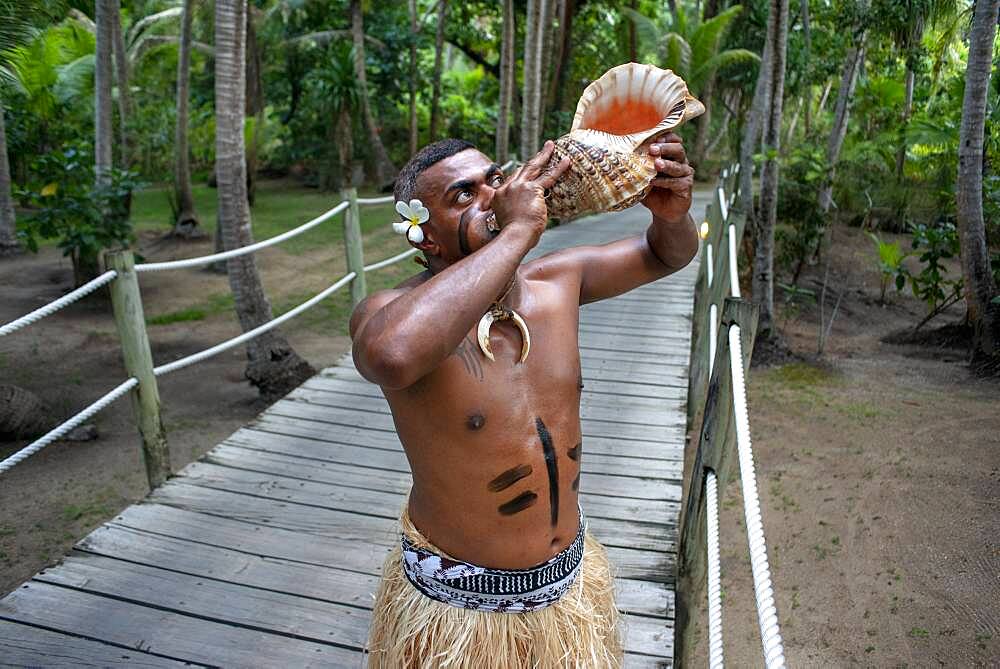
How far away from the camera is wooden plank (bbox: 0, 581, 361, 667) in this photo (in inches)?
88.3

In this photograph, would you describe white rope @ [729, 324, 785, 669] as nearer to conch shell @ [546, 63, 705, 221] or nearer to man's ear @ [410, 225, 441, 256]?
conch shell @ [546, 63, 705, 221]

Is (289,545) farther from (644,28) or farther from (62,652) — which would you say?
(644,28)

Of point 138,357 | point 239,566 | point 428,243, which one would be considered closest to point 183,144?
point 138,357

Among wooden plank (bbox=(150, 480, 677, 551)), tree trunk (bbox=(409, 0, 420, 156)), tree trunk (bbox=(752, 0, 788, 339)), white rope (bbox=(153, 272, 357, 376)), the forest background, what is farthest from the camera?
tree trunk (bbox=(409, 0, 420, 156))

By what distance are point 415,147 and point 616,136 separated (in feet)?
48.5

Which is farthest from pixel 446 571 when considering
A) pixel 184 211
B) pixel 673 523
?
pixel 184 211

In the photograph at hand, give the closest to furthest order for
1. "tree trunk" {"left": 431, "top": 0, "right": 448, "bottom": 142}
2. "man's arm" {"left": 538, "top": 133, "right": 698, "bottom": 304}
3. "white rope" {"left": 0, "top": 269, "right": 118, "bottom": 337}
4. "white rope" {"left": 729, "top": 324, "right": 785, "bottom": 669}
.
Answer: "white rope" {"left": 729, "top": 324, "right": 785, "bottom": 669}
"man's arm" {"left": 538, "top": 133, "right": 698, "bottom": 304}
"white rope" {"left": 0, "top": 269, "right": 118, "bottom": 337}
"tree trunk" {"left": 431, "top": 0, "right": 448, "bottom": 142}

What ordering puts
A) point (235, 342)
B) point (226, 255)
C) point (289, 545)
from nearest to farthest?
point (289, 545)
point (226, 255)
point (235, 342)

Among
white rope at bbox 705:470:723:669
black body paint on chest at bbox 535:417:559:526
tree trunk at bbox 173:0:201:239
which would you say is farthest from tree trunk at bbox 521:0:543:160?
black body paint on chest at bbox 535:417:559:526

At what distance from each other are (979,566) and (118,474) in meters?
4.80

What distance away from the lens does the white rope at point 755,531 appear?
1.17m

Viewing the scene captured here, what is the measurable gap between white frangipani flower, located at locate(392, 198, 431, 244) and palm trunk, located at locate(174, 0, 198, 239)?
28.6 ft

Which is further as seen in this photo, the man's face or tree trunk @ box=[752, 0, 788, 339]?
tree trunk @ box=[752, 0, 788, 339]

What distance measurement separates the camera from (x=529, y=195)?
1355mm
